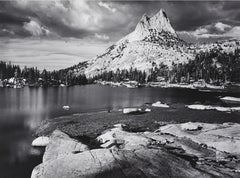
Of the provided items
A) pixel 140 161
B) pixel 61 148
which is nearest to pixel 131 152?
pixel 140 161

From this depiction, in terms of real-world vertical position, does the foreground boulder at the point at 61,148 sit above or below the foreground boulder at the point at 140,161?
below

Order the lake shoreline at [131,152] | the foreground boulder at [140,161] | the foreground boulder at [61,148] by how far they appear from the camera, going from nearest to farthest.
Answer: the foreground boulder at [140,161] < the lake shoreline at [131,152] < the foreground boulder at [61,148]

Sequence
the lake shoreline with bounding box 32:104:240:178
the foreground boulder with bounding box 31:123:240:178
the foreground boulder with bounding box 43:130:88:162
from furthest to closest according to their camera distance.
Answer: the foreground boulder with bounding box 43:130:88:162, the lake shoreline with bounding box 32:104:240:178, the foreground boulder with bounding box 31:123:240:178

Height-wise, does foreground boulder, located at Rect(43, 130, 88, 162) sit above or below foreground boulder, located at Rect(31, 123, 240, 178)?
below

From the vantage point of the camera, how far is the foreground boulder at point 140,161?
23995 mm

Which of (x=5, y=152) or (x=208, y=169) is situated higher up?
(x=208, y=169)

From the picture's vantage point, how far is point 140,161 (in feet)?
86.8

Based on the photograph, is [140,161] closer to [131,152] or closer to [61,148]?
[131,152]

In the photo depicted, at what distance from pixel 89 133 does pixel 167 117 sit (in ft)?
85.1

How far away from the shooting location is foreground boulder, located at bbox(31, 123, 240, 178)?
2400 centimetres

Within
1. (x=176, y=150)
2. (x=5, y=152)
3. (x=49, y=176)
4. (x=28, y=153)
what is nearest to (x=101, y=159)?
(x=49, y=176)

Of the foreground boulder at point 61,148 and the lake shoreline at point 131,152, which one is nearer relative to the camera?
the lake shoreline at point 131,152

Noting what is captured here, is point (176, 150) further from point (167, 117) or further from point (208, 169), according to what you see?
point (167, 117)

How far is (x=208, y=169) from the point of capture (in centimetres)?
2589
